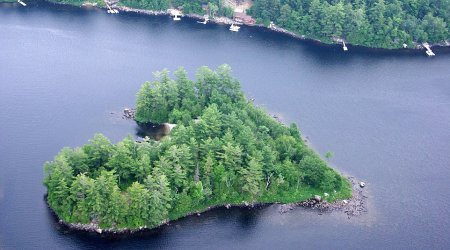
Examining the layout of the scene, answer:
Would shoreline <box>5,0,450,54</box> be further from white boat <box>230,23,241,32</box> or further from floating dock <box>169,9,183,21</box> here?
white boat <box>230,23,241,32</box>

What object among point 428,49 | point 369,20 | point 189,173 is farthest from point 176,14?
point 189,173

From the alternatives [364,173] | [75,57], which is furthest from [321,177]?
[75,57]

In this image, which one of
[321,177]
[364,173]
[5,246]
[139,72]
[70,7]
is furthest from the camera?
[70,7]

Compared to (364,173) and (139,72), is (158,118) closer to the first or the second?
(139,72)

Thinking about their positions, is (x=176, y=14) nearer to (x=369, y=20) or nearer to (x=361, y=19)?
(x=361, y=19)

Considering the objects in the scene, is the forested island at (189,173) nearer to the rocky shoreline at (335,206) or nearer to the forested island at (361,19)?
the rocky shoreline at (335,206)

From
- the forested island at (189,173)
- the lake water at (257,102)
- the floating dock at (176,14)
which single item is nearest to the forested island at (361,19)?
the lake water at (257,102)
